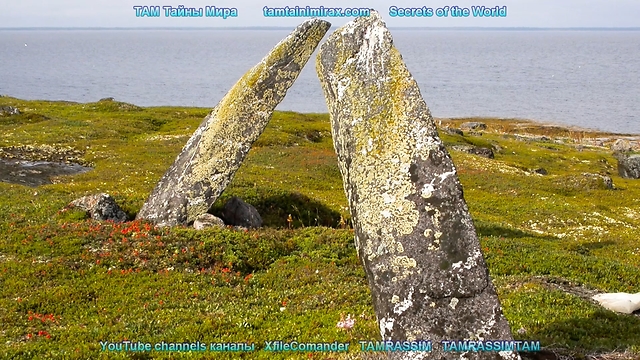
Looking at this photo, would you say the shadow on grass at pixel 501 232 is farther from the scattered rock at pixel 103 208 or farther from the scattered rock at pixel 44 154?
the scattered rock at pixel 44 154

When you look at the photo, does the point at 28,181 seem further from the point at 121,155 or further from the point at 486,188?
the point at 486,188

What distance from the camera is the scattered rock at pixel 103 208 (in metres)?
25.2

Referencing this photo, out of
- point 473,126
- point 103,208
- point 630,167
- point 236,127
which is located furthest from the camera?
point 473,126

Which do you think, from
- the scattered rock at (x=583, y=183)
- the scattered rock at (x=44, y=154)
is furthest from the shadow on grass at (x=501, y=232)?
the scattered rock at (x=44, y=154)

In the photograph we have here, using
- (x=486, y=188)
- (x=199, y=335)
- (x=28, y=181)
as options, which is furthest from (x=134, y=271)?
(x=486, y=188)

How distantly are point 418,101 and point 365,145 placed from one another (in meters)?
1.22

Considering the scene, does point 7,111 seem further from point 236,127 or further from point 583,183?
point 583,183

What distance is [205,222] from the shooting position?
23.9m

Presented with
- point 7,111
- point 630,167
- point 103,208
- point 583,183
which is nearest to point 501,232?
point 103,208

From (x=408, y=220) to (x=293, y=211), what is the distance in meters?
21.7

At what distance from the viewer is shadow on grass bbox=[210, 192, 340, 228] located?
2970 centimetres

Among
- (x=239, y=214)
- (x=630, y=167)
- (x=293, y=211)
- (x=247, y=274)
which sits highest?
(x=239, y=214)

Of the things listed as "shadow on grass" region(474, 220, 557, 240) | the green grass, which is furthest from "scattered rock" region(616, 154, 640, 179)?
"shadow on grass" region(474, 220, 557, 240)

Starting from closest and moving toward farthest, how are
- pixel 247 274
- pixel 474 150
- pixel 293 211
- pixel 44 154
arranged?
pixel 247 274, pixel 293 211, pixel 44 154, pixel 474 150
